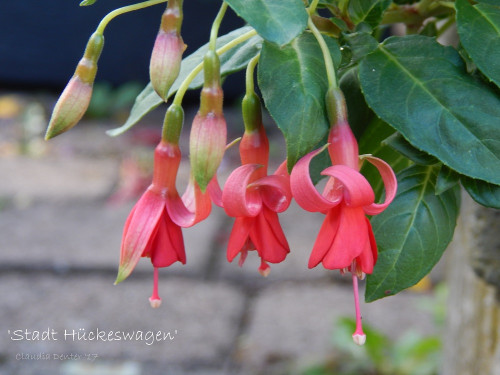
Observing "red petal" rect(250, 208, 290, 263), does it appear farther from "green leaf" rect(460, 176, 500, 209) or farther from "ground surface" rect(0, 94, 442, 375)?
"ground surface" rect(0, 94, 442, 375)

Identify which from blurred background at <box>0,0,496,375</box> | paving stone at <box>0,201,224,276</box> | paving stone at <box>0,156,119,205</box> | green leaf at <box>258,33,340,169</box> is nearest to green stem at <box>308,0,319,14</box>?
green leaf at <box>258,33,340,169</box>

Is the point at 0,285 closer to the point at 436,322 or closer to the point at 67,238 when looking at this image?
the point at 67,238

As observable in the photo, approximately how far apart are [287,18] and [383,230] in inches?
7.2

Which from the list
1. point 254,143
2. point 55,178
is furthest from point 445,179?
point 55,178

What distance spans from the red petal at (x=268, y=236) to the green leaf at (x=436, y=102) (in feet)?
0.30

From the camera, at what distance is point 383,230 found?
488 millimetres

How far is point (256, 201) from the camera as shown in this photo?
1.39 feet

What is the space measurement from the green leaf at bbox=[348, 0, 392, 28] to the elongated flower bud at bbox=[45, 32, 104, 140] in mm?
179

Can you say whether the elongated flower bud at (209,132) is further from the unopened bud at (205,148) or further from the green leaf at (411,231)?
the green leaf at (411,231)

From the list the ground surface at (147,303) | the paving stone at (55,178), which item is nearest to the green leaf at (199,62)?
the ground surface at (147,303)

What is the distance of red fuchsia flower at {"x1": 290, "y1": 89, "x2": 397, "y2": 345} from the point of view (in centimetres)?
38

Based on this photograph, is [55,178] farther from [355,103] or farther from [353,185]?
[353,185]

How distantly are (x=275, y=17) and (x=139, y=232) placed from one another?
16 centimetres

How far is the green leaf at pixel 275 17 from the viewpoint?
359mm
